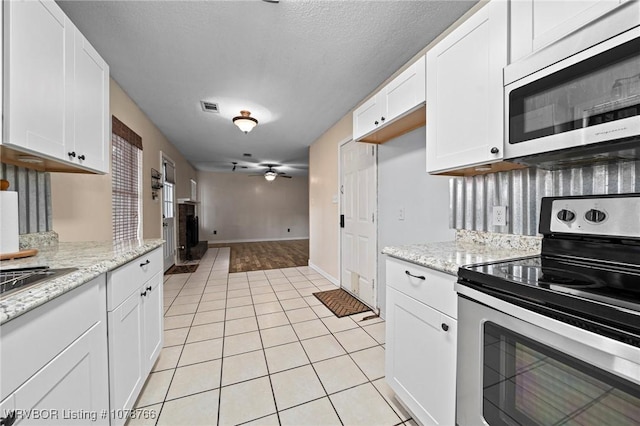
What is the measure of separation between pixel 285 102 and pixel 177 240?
378 centimetres

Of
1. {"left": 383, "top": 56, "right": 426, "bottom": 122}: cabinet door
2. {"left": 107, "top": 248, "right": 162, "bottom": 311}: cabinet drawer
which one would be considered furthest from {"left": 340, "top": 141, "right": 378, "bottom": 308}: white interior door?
{"left": 107, "top": 248, "right": 162, "bottom": 311}: cabinet drawer

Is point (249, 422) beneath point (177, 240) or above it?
beneath

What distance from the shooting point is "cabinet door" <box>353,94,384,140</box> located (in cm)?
200

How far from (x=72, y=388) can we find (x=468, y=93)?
2021mm

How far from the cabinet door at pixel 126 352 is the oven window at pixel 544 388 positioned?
1519mm

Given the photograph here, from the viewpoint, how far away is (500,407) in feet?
2.80

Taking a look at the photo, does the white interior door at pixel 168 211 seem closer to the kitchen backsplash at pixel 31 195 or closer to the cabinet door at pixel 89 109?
the kitchen backsplash at pixel 31 195

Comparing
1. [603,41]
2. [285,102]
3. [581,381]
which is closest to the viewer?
[581,381]

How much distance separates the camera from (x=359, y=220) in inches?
121

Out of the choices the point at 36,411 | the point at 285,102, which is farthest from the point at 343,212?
the point at 36,411

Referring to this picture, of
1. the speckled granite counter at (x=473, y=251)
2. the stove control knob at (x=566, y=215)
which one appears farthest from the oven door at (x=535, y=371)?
the stove control knob at (x=566, y=215)

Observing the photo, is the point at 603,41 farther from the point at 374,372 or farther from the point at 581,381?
the point at 374,372

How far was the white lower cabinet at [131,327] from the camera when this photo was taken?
1.12 metres

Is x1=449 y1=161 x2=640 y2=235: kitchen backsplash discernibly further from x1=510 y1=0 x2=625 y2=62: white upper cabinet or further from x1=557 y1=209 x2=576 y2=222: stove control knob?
x1=510 y1=0 x2=625 y2=62: white upper cabinet
